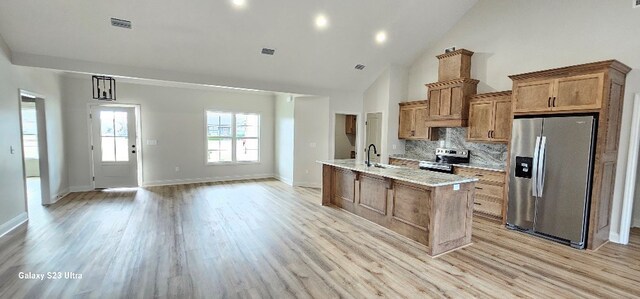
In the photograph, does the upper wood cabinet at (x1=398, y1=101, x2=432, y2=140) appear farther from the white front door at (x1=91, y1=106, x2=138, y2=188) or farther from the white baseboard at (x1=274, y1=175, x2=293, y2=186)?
the white front door at (x1=91, y1=106, x2=138, y2=188)

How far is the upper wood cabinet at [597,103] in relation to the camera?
338 cm

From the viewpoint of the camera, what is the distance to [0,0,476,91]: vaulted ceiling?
3.75 m

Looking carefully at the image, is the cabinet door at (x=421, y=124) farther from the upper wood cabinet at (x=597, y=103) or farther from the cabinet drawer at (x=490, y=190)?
the upper wood cabinet at (x=597, y=103)

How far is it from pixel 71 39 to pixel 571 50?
7.25 meters

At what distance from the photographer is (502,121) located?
465 centimetres

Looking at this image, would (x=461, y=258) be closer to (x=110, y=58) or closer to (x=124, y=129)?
(x=110, y=58)

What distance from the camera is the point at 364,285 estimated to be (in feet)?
8.63

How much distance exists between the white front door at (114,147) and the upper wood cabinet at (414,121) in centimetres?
625

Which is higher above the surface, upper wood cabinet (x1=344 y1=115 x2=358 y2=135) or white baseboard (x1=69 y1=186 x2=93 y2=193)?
upper wood cabinet (x1=344 y1=115 x2=358 y2=135)

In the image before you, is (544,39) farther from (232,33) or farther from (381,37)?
(232,33)

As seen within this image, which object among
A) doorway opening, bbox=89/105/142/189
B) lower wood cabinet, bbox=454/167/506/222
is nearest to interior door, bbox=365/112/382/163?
lower wood cabinet, bbox=454/167/506/222

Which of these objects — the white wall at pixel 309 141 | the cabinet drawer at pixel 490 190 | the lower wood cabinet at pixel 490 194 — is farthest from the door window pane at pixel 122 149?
the cabinet drawer at pixel 490 190

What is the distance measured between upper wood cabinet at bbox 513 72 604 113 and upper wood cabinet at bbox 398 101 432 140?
74.1 inches

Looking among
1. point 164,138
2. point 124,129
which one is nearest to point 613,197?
point 164,138
